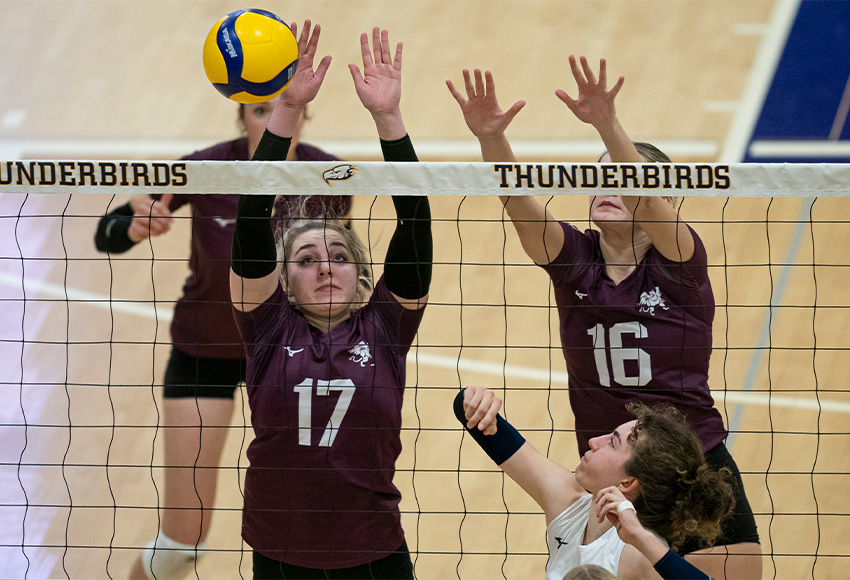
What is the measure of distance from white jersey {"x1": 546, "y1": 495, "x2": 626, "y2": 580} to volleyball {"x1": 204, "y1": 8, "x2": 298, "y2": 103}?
1.78 meters

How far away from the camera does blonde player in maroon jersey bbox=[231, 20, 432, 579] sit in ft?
11.0

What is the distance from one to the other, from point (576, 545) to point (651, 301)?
0.92 metres

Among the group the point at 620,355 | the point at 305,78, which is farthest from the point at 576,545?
the point at 305,78

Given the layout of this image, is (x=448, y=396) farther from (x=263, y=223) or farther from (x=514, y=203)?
(x=263, y=223)

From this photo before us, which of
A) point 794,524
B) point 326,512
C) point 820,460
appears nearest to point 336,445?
point 326,512

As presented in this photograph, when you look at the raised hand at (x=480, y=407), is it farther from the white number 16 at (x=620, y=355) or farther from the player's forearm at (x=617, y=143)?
the player's forearm at (x=617, y=143)

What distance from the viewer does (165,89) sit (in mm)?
8938

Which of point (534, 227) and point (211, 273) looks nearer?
point (534, 227)

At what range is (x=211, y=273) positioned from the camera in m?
4.97

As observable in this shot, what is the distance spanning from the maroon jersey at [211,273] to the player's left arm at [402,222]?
1355 millimetres

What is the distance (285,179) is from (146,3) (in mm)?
7344

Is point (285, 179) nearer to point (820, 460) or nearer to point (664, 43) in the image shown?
point (820, 460)

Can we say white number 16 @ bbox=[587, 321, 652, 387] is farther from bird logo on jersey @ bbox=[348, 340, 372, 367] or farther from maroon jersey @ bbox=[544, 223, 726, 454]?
bird logo on jersey @ bbox=[348, 340, 372, 367]

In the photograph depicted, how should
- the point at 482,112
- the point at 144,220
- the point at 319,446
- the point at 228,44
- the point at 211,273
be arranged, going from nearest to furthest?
the point at 319,446 < the point at 482,112 < the point at 228,44 < the point at 144,220 < the point at 211,273
